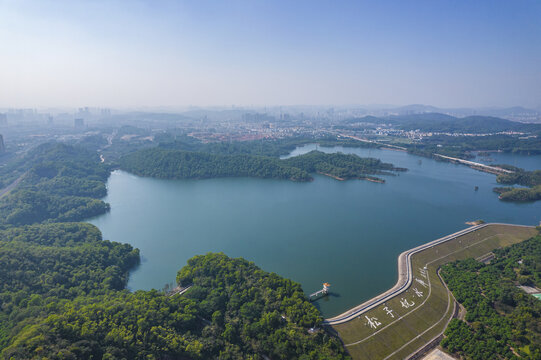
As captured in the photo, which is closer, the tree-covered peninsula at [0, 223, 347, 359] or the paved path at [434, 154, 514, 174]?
the tree-covered peninsula at [0, 223, 347, 359]

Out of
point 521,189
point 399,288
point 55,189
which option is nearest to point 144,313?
point 399,288

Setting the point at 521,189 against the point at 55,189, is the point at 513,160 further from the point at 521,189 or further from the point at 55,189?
the point at 55,189

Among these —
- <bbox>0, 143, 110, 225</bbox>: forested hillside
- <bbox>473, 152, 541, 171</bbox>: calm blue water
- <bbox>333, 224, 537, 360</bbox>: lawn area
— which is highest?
<bbox>473, 152, 541, 171</bbox>: calm blue water

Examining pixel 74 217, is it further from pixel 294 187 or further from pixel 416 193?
pixel 416 193

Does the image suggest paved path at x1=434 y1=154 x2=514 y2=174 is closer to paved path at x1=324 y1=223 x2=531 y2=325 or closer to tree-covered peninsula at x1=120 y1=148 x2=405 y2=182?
tree-covered peninsula at x1=120 y1=148 x2=405 y2=182

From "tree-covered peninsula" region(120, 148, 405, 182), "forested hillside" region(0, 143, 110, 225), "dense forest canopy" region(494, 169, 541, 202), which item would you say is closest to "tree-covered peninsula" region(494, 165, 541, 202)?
"dense forest canopy" region(494, 169, 541, 202)

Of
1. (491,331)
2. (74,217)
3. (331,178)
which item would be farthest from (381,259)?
(74,217)

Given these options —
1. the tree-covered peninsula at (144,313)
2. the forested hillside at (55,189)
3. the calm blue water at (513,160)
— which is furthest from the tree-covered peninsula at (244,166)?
the tree-covered peninsula at (144,313)

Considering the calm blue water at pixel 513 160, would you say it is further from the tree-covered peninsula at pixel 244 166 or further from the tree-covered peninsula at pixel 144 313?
the tree-covered peninsula at pixel 144 313
